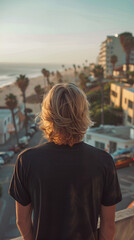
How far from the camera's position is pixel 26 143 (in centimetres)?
3288

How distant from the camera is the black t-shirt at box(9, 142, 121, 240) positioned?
52.8 inches

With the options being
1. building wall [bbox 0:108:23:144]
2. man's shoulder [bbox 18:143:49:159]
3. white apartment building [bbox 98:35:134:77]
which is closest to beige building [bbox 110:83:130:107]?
building wall [bbox 0:108:23:144]

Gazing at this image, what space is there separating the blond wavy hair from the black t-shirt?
7cm

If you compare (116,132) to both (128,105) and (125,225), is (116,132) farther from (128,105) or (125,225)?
(125,225)

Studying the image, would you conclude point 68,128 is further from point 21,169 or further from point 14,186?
point 14,186

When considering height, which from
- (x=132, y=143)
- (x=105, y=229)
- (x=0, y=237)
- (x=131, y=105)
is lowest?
(x=0, y=237)

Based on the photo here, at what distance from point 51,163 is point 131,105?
27.4 meters

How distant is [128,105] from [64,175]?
1110 inches

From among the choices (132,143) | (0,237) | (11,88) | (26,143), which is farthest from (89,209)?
(11,88)

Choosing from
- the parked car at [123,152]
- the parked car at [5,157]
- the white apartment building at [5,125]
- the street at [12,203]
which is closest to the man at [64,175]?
the street at [12,203]

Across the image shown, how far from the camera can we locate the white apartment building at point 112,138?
20344mm

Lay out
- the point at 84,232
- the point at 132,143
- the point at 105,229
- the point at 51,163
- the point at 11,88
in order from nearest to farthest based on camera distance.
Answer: the point at 51,163 < the point at 84,232 < the point at 105,229 < the point at 132,143 < the point at 11,88

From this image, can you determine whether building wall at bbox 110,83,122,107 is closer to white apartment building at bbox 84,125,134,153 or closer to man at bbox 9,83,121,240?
white apartment building at bbox 84,125,134,153

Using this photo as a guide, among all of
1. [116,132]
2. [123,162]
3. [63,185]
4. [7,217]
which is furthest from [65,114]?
[116,132]
